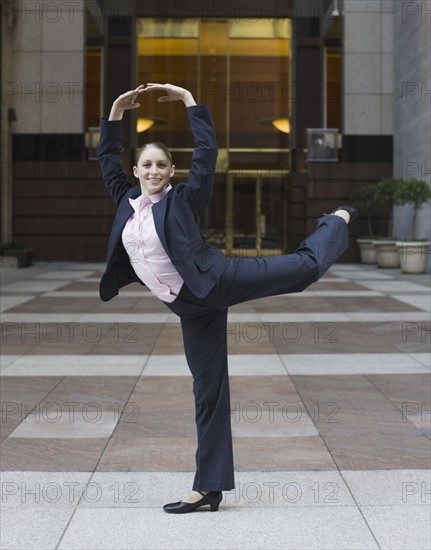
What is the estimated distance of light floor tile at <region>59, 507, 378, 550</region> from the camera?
3.81 metres

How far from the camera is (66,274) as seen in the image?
23766mm

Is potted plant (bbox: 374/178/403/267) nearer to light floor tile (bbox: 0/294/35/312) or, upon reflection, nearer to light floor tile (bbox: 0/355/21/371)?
light floor tile (bbox: 0/294/35/312)

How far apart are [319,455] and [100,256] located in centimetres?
2574

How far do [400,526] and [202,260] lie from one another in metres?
1.77

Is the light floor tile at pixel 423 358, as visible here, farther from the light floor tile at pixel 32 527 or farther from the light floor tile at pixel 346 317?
the light floor tile at pixel 32 527

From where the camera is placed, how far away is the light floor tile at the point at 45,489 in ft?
14.4

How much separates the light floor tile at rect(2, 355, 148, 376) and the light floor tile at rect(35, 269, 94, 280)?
13358 mm

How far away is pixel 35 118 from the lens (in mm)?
29203

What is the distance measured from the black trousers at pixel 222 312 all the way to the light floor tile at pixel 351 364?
395 cm

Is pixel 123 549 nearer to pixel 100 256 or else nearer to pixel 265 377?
pixel 265 377

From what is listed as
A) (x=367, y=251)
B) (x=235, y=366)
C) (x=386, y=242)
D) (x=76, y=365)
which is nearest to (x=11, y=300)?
(x=76, y=365)

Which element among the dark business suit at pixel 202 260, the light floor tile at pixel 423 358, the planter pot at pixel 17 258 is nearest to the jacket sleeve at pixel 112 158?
the dark business suit at pixel 202 260

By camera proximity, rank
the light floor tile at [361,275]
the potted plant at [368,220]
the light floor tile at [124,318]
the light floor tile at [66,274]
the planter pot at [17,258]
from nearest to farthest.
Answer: the light floor tile at [124,318]
the light floor tile at [361,275]
the light floor tile at [66,274]
the planter pot at [17,258]
the potted plant at [368,220]

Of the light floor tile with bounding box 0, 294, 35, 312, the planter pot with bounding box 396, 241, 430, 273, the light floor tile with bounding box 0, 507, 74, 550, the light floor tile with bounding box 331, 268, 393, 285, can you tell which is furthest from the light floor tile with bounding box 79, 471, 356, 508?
the planter pot with bounding box 396, 241, 430, 273
